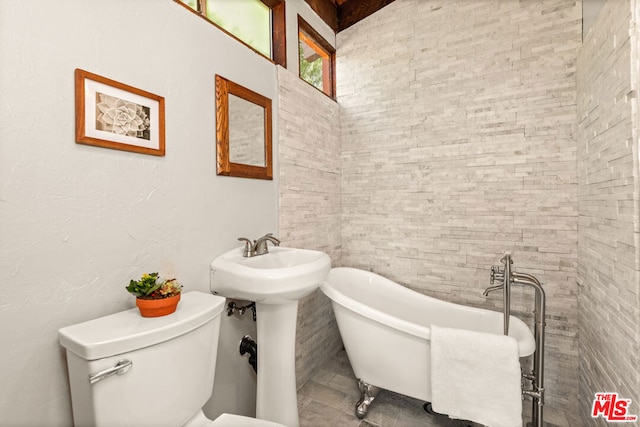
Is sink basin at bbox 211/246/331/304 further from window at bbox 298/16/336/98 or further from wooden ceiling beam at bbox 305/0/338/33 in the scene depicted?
wooden ceiling beam at bbox 305/0/338/33

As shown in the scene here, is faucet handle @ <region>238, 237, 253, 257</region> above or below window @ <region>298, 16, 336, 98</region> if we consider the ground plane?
below

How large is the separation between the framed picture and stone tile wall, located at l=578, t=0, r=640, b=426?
6.17 ft

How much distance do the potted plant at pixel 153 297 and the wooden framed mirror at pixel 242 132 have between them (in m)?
0.68

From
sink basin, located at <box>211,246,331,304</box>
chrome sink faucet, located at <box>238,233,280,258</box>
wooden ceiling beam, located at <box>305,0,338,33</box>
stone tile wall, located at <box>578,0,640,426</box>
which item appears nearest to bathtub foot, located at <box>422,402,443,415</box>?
stone tile wall, located at <box>578,0,640,426</box>

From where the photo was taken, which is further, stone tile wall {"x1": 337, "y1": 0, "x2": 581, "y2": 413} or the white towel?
stone tile wall {"x1": 337, "y1": 0, "x2": 581, "y2": 413}

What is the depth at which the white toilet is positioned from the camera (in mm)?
849

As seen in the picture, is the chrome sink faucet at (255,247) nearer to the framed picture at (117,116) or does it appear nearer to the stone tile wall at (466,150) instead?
the framed picture at (117,116)

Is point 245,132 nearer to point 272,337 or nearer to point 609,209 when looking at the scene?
point 272,337

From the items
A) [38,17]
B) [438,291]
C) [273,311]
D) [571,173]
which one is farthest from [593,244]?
[38,17]


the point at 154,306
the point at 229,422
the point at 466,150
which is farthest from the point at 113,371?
the point at 466,150

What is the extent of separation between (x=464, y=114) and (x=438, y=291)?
1.30 m

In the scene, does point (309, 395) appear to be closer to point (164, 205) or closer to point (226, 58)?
point (164, 205)

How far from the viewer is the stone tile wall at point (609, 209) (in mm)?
1145

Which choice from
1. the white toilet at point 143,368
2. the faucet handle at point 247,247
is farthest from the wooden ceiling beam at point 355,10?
the white toilet at point 143,368
